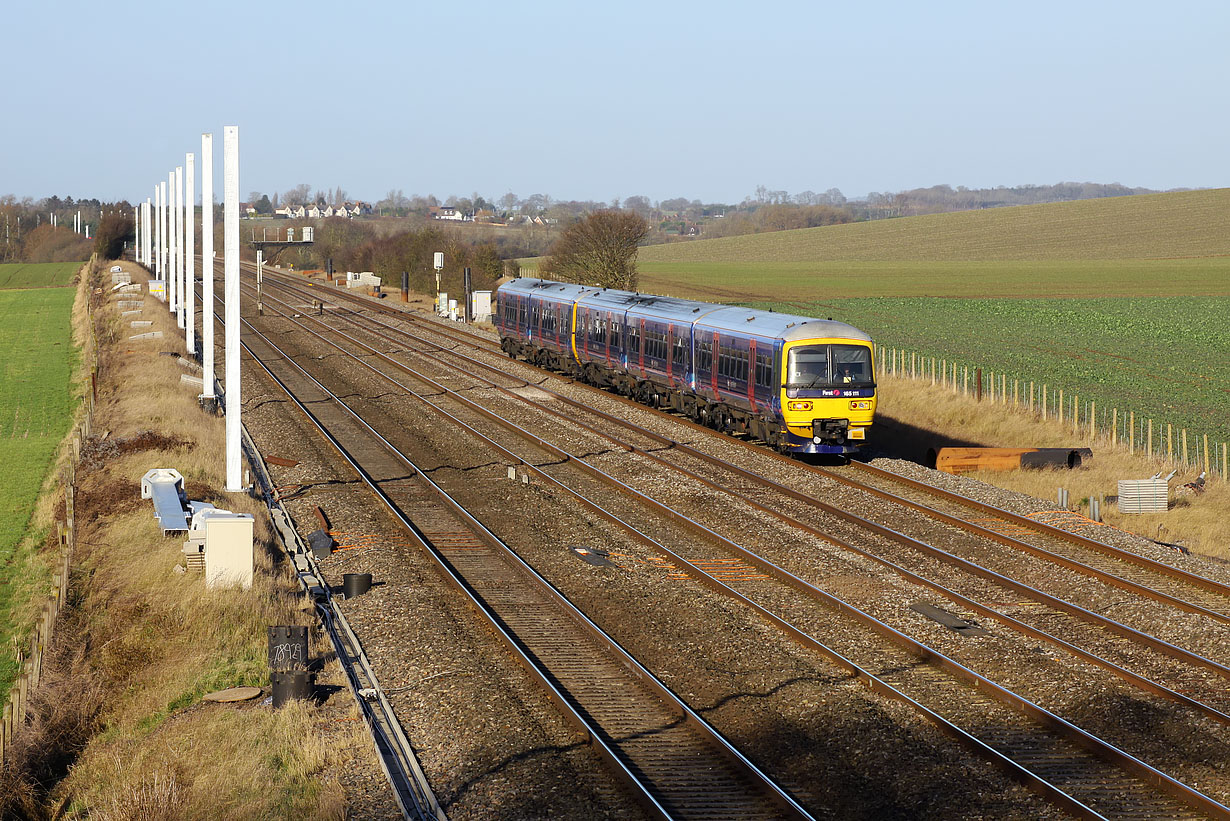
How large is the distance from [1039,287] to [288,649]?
292 feet

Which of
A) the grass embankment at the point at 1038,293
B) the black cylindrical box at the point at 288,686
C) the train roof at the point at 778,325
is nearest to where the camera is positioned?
the black cylindrical box at the point at 288,686

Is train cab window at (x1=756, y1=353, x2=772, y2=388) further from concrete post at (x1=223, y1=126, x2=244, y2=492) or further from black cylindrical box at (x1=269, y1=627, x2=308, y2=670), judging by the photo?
black cylindrical box at (x1=269, y1=627, x2=308, y2=670)

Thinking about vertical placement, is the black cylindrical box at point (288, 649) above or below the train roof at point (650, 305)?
below

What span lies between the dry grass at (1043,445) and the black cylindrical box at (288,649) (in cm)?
1378

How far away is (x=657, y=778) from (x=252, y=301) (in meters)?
65.9

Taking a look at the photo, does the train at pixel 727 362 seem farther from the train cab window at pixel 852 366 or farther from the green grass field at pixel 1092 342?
the green grass field at pixel 1092 342

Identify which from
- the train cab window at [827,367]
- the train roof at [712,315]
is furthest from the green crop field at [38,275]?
the train cab window at [827,367]

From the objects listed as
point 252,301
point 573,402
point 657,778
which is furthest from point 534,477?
point 252,301

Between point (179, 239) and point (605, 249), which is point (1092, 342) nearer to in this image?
point (605, 249)

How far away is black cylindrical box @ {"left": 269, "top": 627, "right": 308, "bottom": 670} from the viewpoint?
42.8 ft

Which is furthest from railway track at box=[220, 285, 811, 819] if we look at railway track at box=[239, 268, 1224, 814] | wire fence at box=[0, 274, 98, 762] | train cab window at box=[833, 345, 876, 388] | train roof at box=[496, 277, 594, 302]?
train roof at box=[496, 277, 594, 302]

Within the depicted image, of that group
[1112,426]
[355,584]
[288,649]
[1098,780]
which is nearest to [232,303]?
[355,584]

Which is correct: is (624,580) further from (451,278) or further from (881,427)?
(451,278)

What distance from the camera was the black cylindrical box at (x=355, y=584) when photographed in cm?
1652
